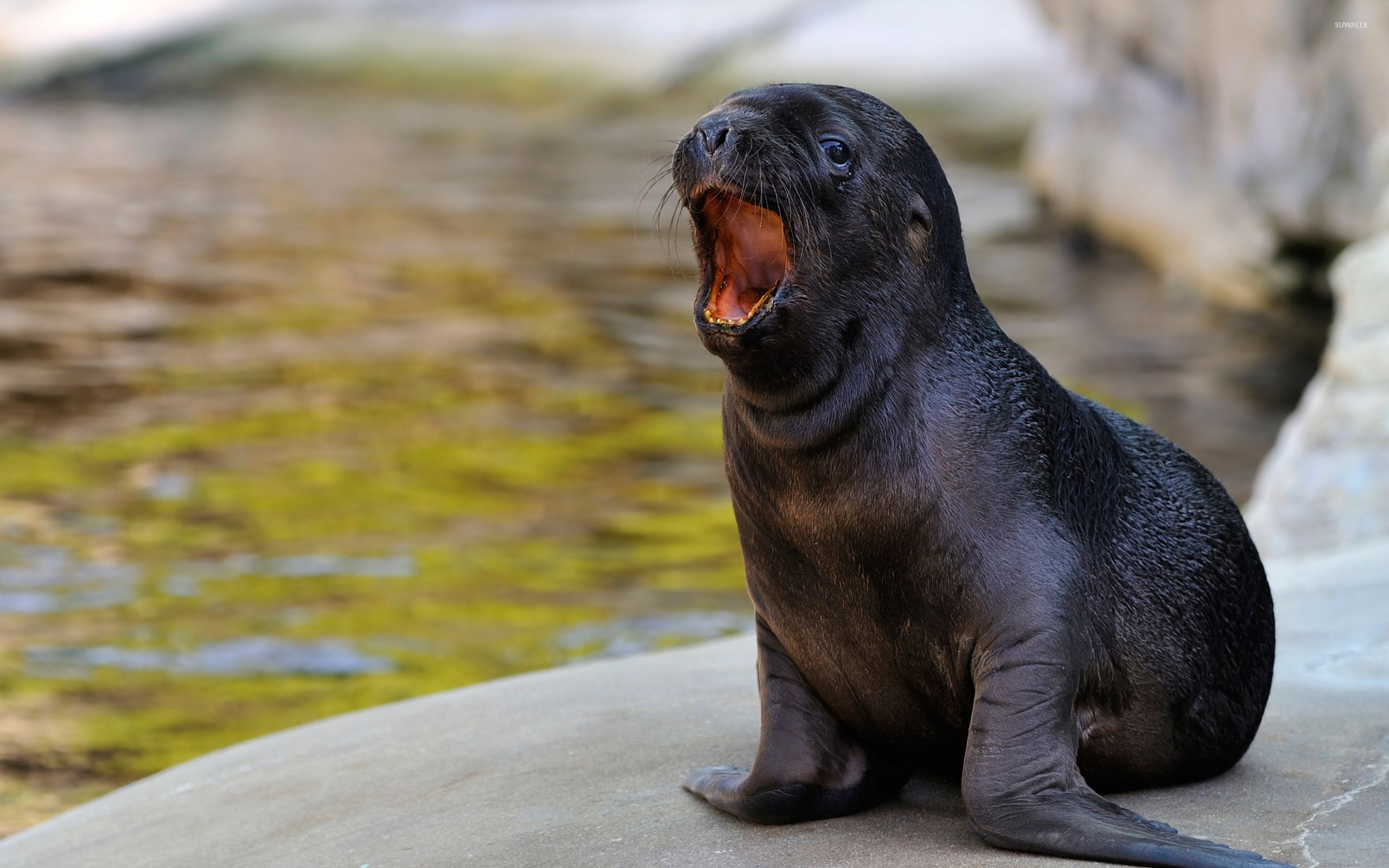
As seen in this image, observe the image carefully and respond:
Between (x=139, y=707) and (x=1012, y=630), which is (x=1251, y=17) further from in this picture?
(x=1012, y=630)

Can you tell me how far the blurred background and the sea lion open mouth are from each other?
11cm

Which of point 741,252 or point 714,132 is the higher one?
point 714,132

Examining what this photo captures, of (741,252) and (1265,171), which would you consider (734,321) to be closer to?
(741,252)

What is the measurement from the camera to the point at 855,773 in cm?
348

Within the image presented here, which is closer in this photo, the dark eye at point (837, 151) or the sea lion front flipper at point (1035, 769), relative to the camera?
the sea lion front flipper at point (1035, 769)

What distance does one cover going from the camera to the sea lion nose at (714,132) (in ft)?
10.3

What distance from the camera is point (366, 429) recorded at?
11438 millimetres

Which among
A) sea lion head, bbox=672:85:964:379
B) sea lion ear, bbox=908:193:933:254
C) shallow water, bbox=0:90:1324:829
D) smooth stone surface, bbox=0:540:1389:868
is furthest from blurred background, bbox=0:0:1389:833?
smooth stone surface, bbox=0:540:1389:868

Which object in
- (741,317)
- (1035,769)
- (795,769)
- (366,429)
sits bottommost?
(366,429)

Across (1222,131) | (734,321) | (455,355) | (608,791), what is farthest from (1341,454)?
(1222,131)

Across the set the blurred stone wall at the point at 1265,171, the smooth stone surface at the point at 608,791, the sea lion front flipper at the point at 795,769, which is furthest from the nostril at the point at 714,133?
the blurred stone wall at the point at 1265,171

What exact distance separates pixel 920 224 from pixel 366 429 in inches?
334

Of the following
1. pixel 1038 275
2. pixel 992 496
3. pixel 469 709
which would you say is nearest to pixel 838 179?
pixel 992 496

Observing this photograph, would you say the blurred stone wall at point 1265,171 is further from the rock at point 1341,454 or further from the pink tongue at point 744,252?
the pink tongue at point 744,252
